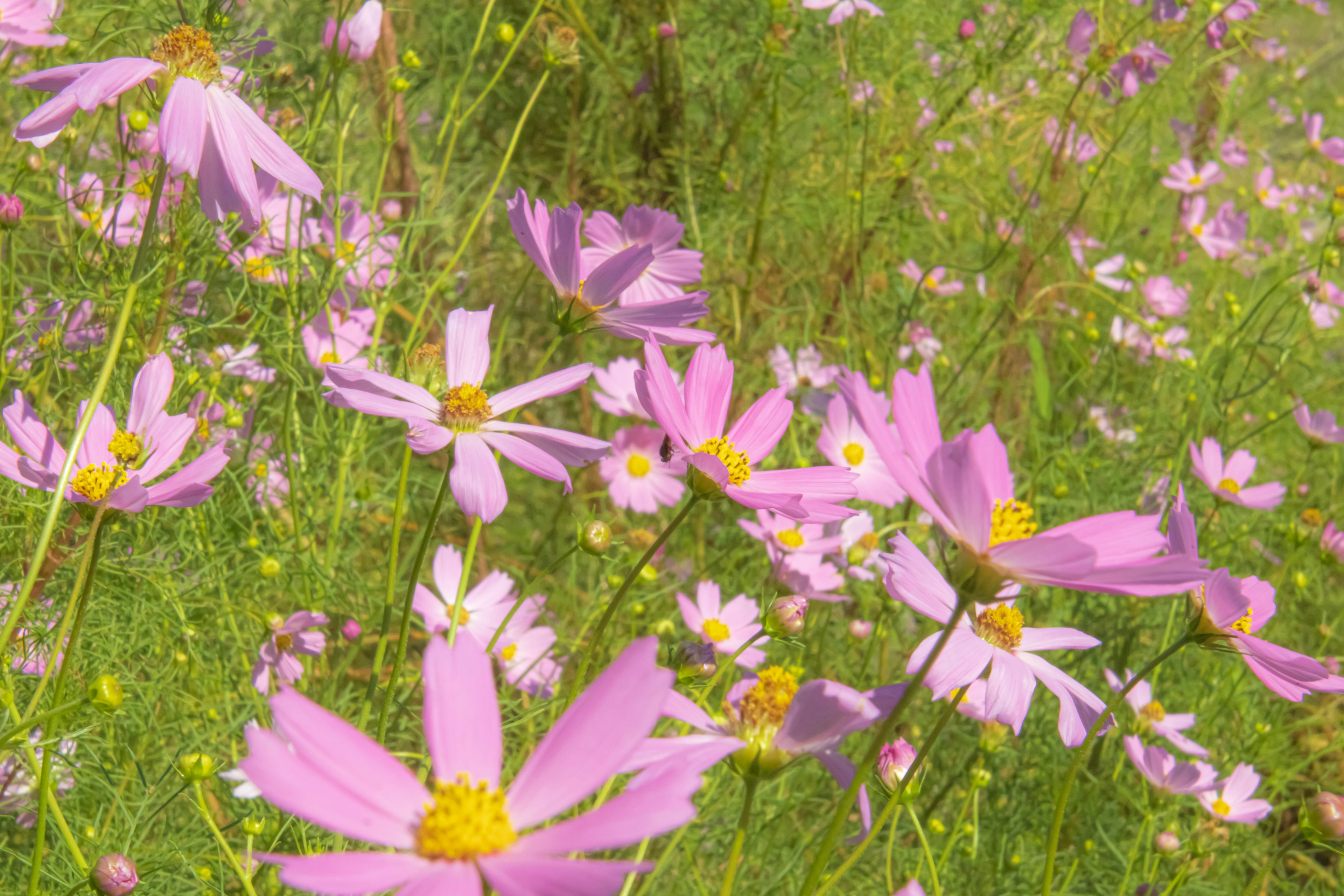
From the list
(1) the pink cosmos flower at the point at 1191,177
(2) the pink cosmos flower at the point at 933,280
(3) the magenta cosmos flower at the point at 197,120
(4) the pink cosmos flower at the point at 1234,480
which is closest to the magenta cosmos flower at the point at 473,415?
(3) the magenta cosmos flower at the point at 197,120

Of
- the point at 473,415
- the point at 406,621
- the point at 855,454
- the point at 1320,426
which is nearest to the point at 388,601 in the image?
the point at 406,621

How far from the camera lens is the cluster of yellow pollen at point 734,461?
0.57m

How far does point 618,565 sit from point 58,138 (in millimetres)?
779

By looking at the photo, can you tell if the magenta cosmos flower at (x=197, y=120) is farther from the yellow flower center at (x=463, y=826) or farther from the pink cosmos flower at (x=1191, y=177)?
the pink cosmos flower at (x=1191, y=177)

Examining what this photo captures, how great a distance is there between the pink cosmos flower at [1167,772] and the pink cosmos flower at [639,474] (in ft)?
2.09

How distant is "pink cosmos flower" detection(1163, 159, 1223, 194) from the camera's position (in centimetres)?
205

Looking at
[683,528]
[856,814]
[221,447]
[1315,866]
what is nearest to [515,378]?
[683,528]

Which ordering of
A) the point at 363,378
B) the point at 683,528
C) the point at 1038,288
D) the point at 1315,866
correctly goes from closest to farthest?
the point at 363,378
the point at 1315,866
the point at 683,528
the point at 1038,288

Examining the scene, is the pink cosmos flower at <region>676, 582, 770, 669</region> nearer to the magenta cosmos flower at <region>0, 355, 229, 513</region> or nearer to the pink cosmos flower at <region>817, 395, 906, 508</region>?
the pink cosmos flower at <region>817, 395, 906, 508</region>

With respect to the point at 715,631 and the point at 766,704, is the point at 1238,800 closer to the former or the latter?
the point at 715,631

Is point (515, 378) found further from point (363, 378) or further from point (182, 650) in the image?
point (363, 378)

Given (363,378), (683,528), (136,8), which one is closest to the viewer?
(363,378)

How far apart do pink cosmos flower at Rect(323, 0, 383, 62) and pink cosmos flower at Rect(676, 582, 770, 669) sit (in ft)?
1.91

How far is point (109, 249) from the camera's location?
86 centimetres
